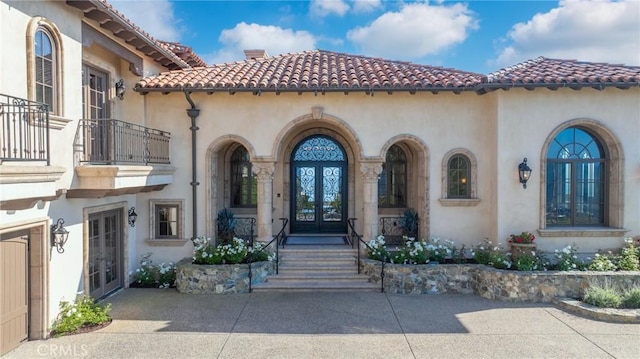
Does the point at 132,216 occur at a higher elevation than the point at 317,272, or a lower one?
higher

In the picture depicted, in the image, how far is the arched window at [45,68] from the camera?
23.4ft

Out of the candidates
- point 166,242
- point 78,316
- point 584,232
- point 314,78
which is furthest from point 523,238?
point 78,316

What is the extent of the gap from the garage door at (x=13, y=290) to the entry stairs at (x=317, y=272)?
4754mm

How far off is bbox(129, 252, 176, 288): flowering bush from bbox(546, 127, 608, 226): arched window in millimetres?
10504

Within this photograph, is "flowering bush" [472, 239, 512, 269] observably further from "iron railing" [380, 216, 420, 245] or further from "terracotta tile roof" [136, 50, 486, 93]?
"terracotta tile roof" [136, 50, 486, 93]

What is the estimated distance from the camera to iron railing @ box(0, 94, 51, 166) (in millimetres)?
5981

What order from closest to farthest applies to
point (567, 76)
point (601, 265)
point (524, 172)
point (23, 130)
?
1. point (23, 130)
2. point (601, 265)
3. point (567, 76)
4. point (524, 172)

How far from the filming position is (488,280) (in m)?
9.61

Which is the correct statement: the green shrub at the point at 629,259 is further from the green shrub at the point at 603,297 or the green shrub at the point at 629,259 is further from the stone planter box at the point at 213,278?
the stone planter box at the point at 213,278

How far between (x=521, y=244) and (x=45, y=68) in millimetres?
11294

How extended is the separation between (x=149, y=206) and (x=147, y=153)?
188 cm

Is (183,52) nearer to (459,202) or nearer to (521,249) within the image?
(459,202)

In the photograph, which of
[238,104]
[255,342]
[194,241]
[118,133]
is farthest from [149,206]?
[255,342]

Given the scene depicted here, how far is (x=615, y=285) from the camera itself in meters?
9.12
